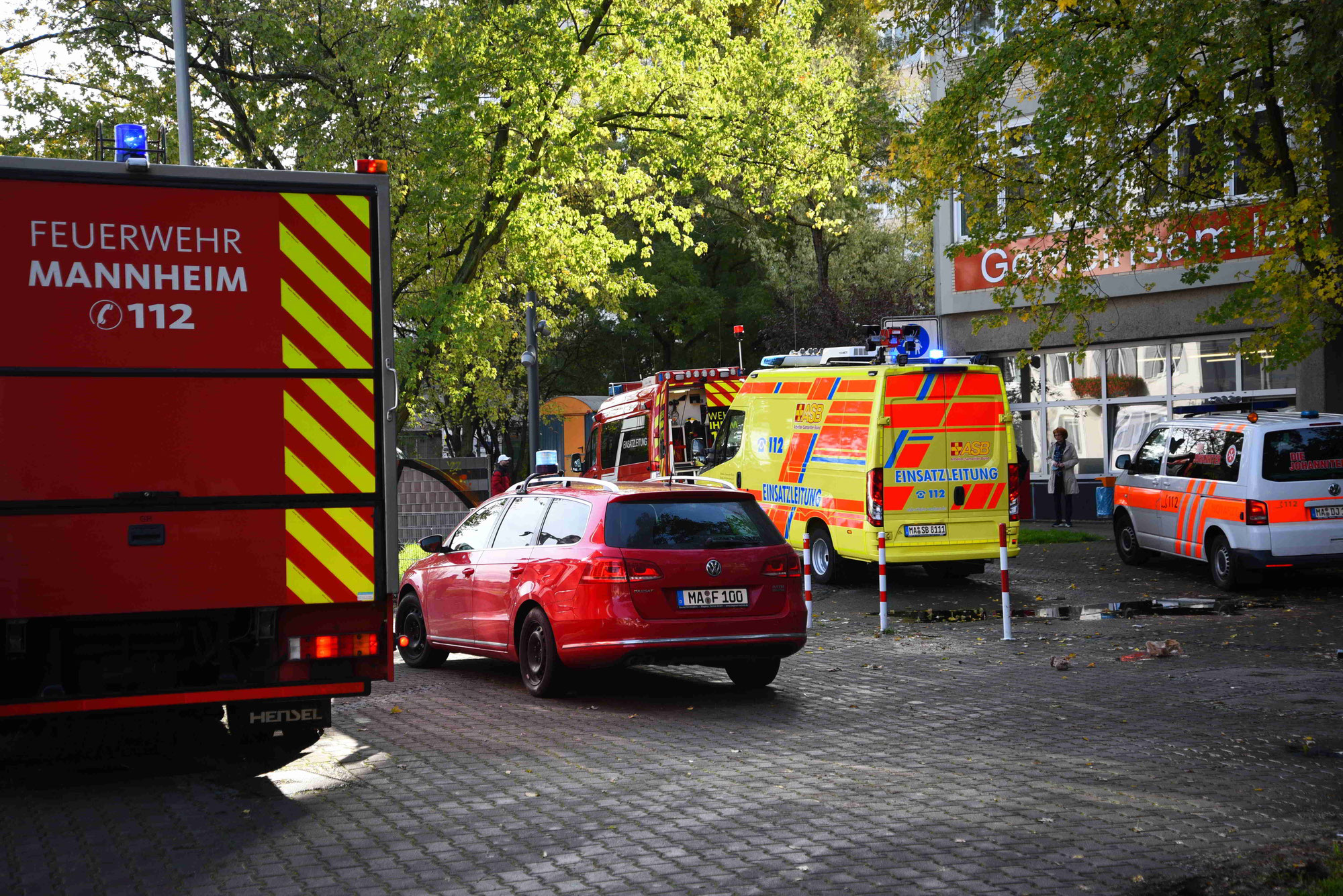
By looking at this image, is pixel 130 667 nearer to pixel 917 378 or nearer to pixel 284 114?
pixel 917 378

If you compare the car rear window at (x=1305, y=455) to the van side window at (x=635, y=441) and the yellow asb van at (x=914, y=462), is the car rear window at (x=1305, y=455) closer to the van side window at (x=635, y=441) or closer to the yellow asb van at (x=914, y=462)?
the yellow asb van at (x=914, y=462)

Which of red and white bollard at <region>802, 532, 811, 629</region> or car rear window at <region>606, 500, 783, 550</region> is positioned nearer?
car rear window at <region>606, 500, 783, 550</region>

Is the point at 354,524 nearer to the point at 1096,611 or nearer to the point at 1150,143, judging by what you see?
the point at 1096,611

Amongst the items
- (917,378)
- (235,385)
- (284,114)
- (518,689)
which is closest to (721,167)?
(284,114)

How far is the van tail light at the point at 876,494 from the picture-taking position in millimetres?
16016

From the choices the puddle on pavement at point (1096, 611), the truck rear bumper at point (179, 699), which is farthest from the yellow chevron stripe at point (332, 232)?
the puddle on pavement at point (1096, 611)

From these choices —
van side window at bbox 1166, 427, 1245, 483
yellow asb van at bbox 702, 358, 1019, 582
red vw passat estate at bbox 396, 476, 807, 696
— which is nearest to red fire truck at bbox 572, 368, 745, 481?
yellow asb van at bbox 702, 358, 1019, 582

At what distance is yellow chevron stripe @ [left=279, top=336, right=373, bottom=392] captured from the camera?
712cm

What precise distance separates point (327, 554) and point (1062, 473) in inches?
775

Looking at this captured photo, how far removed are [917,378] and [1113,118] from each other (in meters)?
3.97

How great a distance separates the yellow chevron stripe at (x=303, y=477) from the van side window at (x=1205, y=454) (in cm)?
1139

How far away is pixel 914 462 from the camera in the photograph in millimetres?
16172

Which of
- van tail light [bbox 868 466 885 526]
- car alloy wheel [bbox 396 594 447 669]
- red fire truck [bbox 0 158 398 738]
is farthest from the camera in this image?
van tail light [bbox 868 466 885 526]

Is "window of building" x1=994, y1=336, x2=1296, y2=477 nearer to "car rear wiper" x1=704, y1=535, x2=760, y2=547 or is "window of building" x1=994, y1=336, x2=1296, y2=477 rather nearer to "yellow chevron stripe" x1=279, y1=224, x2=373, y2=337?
"car rear wiper" x1=704, y1=535, x2=760, y2=547
